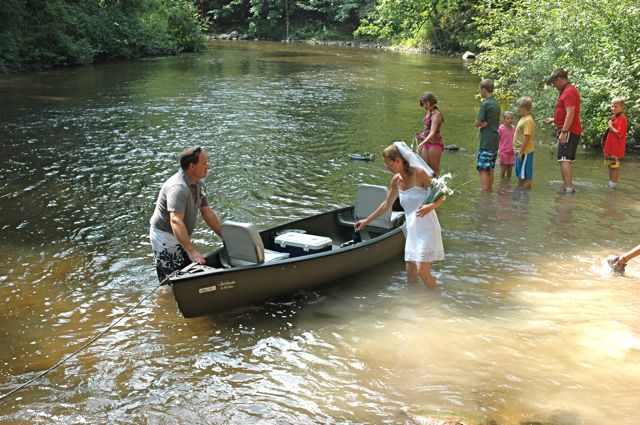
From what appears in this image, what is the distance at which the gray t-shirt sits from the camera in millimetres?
6449

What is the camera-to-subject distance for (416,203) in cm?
686

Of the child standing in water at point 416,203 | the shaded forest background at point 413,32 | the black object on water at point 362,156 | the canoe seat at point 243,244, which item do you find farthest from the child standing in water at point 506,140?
the canoe seat at point 243,244

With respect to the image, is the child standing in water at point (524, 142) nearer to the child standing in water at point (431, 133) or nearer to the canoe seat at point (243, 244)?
the child standing in water at point (431, 133)

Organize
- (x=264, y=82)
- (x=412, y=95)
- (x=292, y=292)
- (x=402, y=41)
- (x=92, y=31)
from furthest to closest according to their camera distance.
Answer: (x=402, y=41) → (x=92, y=31) → (x=264, y=82) → (x=412, y=95) → (x=292, y=292)

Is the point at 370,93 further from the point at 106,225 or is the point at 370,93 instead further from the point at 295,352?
the point at 295,352

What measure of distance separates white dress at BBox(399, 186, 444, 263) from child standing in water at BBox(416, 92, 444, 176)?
3374 mm

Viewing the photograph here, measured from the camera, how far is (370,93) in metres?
23.1

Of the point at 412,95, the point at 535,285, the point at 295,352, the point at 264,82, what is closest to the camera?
the point at 295,352

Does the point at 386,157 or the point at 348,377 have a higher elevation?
the point at 386,157

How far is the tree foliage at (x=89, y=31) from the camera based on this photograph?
27.5m

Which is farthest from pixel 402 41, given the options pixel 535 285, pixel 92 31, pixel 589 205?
pixel 535 285

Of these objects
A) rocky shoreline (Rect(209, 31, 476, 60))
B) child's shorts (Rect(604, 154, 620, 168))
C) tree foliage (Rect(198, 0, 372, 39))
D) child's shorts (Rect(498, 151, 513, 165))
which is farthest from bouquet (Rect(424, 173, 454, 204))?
tree foliage (Rect(198, 0, 372, 39))

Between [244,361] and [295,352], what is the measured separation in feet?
1.57

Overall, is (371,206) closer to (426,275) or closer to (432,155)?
(426,275)
